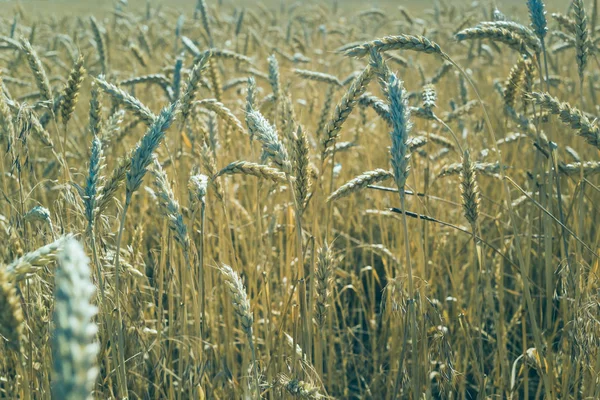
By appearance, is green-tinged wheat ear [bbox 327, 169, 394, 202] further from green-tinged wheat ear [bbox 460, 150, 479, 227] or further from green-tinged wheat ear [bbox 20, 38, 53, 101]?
green-tinged wheat ear [bbox 20, 38, 53, 101]

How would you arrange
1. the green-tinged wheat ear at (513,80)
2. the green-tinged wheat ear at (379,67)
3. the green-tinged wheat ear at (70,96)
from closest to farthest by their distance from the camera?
1. the green-tinged wheat ear at (379,67)
2. the green-tinged wheat ear at (70,96)
3. the green-tinged wheat ear at (513,80)

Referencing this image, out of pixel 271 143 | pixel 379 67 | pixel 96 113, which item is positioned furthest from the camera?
pixel 96 113

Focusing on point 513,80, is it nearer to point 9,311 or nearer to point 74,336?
point 9,311

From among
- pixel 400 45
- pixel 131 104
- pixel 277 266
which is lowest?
pixel 277 266

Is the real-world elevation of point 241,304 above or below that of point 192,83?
below

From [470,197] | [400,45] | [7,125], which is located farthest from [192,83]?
[470,197]

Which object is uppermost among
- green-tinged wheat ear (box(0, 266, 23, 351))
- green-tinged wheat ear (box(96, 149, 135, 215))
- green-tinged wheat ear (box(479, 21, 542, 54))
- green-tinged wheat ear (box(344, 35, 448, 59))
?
green-tinged wheat ear (box(479, 21, 542, 54))

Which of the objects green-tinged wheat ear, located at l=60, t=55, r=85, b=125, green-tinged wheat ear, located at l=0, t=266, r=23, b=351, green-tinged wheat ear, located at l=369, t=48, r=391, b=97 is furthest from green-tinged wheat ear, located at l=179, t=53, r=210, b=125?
green-tinged wheat ear, located at l=0, t=266, r=23, b=351

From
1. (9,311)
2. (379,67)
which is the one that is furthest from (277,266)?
(9,311)

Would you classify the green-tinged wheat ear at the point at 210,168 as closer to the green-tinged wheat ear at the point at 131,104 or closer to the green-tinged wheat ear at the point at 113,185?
the green-tinged wheat ear at the point at 131,104

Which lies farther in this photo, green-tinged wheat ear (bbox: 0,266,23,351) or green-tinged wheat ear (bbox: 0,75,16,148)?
green-tinged wheat ear (bbox: 0,75,16,148)

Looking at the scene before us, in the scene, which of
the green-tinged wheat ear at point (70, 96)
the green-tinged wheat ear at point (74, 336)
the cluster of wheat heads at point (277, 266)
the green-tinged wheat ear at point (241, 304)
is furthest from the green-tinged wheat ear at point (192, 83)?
the green-tinged wheat ear at point (74, 336)

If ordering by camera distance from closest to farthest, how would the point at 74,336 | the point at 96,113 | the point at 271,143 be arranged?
the point at 74,336
the point at 271,143
the point at 96,113

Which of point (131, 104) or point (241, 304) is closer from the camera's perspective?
point (241, 304)
